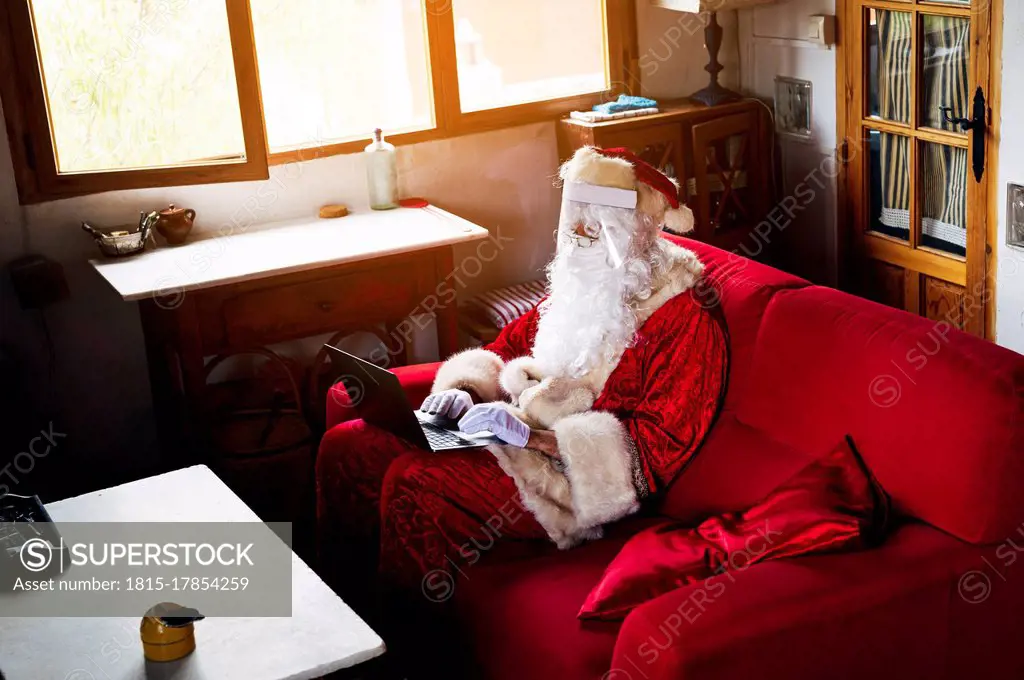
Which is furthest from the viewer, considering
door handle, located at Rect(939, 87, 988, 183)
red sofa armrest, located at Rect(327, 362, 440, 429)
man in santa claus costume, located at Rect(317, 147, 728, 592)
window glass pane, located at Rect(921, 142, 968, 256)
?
window glass pane, located at Rect(921, 142, 968, 256)

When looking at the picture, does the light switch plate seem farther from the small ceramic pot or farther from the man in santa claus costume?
the small ceramic pot

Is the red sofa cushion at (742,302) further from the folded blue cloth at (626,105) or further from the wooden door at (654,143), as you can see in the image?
→ the folded blue cloth at (626,105)

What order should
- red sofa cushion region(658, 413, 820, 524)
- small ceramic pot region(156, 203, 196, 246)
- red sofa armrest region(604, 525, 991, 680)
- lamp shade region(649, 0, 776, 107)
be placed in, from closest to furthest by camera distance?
red sofa armrest region(604, 525, 991, 680) < red sofa cushion region(658, 413, 820, 524) < small ceramic pot region(156, 203, 196, 246) < lamp shade region(649, 0, 776, 107)

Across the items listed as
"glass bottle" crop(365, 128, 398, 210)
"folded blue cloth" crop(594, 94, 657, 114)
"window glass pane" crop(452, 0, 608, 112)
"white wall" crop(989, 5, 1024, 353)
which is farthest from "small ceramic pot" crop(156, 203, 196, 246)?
"white wall" crop(989, 5, 1024, 353)

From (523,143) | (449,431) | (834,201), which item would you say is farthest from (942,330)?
(523,143)

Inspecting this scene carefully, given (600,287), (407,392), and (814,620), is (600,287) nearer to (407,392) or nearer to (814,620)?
(407,392)

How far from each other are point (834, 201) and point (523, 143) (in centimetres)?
106

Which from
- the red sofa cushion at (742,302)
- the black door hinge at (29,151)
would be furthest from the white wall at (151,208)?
the red sofa cushion at (742,302)

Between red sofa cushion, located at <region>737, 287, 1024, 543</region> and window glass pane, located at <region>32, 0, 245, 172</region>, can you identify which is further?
window glass pane, located at <region>32, 0, 245, 172</region>

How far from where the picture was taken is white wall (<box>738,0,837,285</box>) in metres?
3.74

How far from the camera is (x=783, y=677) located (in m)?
1.81

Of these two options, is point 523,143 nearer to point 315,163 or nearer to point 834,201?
point 315,163

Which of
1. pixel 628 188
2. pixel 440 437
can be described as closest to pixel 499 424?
pixel 440 437

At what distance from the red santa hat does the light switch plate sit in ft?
3.29
